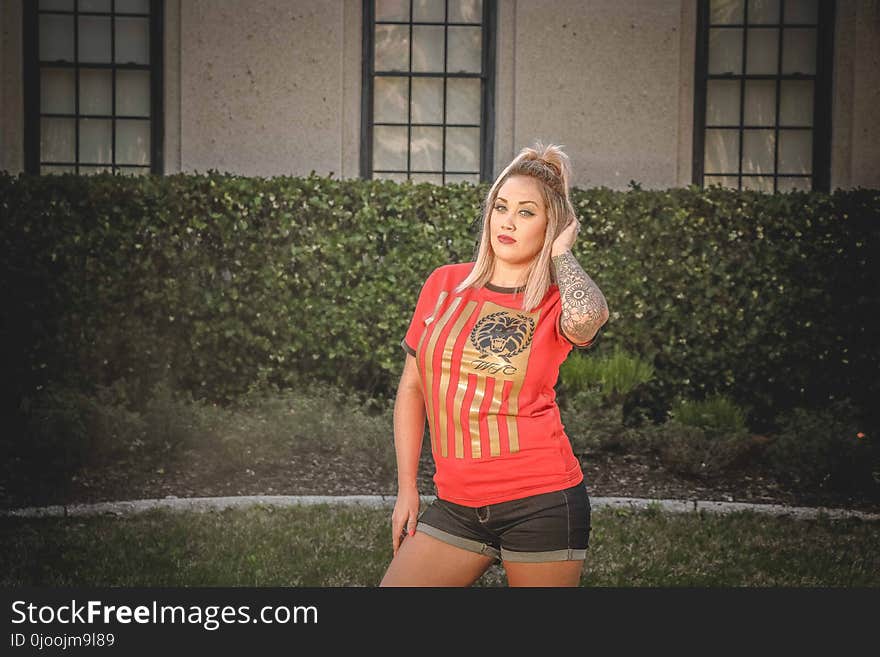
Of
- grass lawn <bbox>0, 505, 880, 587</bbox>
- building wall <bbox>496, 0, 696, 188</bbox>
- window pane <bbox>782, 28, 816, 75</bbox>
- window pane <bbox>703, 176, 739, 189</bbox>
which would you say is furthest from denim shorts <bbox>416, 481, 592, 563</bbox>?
window pane <bbox>782, 28, 816, 75</bbox>

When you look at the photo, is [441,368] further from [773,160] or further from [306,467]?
[773,160]

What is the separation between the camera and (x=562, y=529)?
2938 millimetres

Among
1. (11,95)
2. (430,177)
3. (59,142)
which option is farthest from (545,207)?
(11,95)

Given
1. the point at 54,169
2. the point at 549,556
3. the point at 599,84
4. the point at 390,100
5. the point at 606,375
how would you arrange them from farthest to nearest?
the point at 390,100
the point at 54,169
the point at 599,84
the point at 606,375
the point at 549,556

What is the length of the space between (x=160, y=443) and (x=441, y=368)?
14.7 feet

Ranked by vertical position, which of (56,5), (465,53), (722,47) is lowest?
→ (465,53)

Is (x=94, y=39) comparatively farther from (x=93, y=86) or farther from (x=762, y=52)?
(x=762, y=52)

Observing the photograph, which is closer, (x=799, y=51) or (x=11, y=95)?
(x=11, y=95)

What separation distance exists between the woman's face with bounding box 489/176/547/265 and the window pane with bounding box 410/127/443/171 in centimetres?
680

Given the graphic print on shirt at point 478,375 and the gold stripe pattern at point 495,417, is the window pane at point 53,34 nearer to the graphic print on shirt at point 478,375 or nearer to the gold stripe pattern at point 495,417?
the graphic print on shirt at point 478,375

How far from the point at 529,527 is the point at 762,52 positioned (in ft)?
26.9

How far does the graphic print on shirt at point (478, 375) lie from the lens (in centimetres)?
299

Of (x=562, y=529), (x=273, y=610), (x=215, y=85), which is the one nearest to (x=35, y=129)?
(x=215, y=85)

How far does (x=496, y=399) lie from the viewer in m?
2.99
